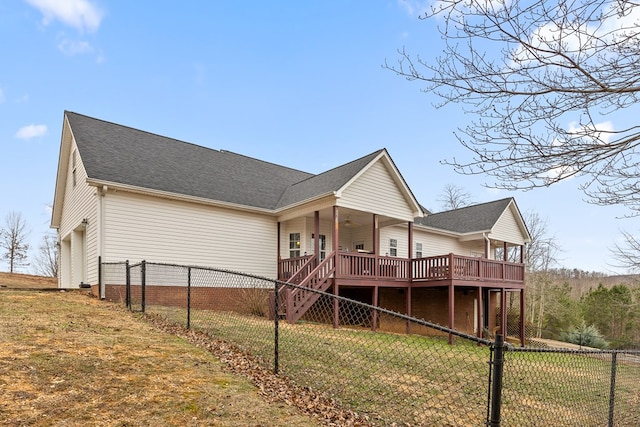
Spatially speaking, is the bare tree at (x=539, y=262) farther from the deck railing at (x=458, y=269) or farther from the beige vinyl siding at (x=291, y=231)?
the beige vinyl siding at (x=291, y=231)

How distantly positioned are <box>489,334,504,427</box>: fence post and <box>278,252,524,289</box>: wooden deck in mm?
9967

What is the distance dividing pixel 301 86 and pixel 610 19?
684 inches

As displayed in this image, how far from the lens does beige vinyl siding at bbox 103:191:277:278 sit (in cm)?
1223

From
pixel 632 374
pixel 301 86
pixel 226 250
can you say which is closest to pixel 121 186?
pixel 226 250

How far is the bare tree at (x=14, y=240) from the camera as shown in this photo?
30.1 metres

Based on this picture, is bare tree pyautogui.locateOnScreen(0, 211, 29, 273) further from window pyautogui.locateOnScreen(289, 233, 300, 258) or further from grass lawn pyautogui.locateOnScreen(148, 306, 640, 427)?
grass lawn pyautogui.locateOnScreen(148, 306, 640, 427)

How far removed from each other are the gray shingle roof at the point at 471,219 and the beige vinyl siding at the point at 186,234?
866 centimetres

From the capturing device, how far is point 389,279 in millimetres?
14414

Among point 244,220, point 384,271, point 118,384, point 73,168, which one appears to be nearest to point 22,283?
point 73,168

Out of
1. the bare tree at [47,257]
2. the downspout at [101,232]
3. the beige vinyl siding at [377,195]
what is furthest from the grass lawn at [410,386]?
the bare tree at [47,257]

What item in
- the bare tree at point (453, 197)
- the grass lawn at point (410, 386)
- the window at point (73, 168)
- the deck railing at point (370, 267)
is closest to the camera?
the grass lawn at point (410, 386)

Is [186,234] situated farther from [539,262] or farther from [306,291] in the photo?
[539,262]

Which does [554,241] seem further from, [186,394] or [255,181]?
Answer: [186,394]

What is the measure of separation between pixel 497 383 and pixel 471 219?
20.5 metres
